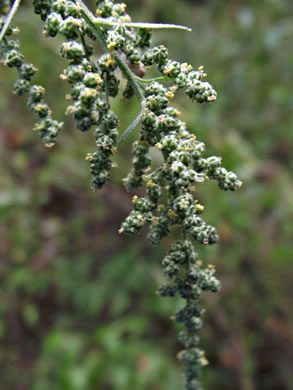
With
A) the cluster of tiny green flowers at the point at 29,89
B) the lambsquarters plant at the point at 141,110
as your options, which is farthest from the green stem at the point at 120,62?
the cluster of tiny green flowers at the point at 29,89

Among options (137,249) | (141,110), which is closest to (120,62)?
(141,110)

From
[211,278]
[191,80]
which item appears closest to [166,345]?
[211,278]

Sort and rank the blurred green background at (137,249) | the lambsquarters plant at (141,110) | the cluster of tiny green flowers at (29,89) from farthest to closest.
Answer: the blurred green background at (137,249) → the cluster of tiny green flowers at (29,89) → the lambsquarters plant at (141,110)

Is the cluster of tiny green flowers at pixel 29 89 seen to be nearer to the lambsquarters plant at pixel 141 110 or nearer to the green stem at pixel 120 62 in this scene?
the lambsquarters plant at pixel 141 110

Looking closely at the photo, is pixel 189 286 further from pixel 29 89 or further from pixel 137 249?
pixel 137 249

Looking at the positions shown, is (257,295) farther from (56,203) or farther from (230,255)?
(56,203)

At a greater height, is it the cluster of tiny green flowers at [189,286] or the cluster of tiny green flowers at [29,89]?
the cluster of tiny green flowers at [29,89]

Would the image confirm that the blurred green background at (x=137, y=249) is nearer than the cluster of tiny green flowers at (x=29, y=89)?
No
